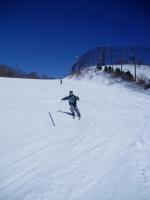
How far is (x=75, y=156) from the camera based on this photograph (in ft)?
28.1

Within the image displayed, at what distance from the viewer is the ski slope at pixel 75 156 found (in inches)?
246

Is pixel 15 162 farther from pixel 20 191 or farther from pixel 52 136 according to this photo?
pixel 52 136

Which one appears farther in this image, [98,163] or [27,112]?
[27,112]

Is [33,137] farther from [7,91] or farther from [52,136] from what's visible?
[7,91]

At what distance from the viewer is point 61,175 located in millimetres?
7121

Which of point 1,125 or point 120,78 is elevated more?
point 120,78

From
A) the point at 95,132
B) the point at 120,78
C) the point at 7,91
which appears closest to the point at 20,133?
the point at 95,132

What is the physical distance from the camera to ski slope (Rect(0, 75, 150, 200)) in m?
6.24

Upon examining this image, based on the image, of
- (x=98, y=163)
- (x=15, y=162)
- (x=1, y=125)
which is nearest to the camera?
(x=98, y=163)

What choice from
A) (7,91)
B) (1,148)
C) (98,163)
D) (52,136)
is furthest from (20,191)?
(7,91)

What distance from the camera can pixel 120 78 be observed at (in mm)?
39594

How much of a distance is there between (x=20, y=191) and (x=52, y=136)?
5.14m

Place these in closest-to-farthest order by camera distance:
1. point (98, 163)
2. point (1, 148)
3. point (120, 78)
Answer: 1. point (98, 163)
2. point (1, 148)
3. point (120, 78)

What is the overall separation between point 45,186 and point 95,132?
5803mm
